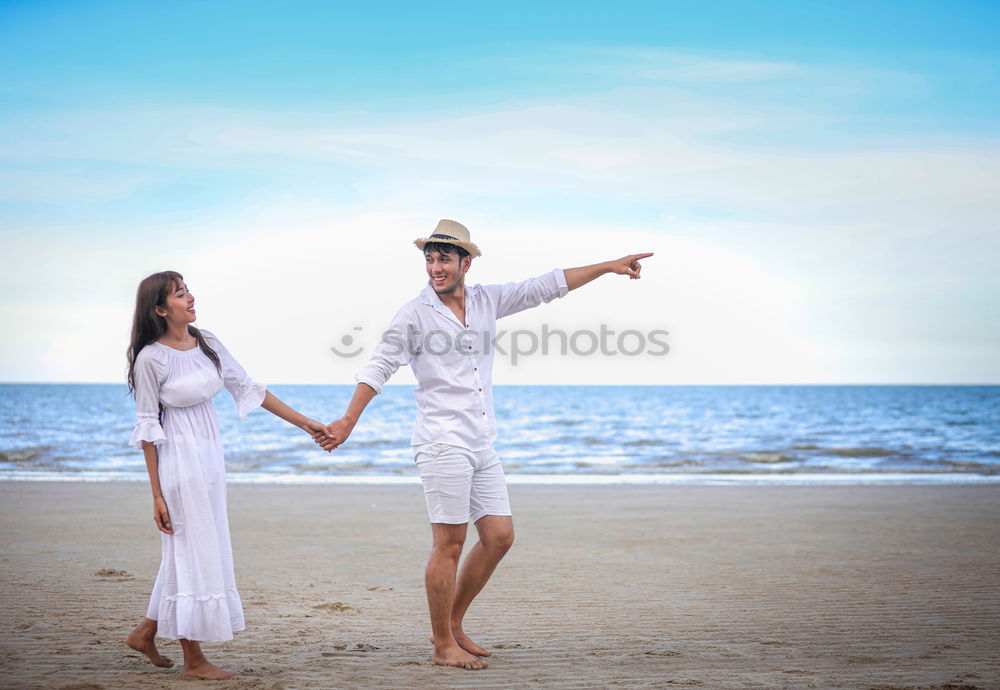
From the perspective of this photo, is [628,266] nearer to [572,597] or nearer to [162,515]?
[572,597]

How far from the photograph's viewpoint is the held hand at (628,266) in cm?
472

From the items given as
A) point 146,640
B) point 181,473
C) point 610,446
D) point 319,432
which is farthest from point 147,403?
point 610,446

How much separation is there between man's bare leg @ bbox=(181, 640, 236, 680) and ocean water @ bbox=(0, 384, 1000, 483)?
35.0 feet

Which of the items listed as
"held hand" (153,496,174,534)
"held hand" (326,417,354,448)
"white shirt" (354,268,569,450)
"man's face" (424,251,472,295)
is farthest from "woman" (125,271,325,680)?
"man's face" (424,251,472,295)

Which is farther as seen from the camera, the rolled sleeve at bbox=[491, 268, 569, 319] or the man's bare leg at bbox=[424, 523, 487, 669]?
the rolled sleeve at bbox=[491, 268, 569, 319]

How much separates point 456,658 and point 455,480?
0.87 metres

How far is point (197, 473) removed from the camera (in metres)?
3.87

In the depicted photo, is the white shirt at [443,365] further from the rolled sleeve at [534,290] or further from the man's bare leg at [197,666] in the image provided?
the man's bare leg at [197,666]

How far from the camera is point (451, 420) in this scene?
416 cm

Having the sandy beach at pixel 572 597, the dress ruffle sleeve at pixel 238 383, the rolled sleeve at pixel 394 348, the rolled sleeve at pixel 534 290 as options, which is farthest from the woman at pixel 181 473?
the rolled sleeve at pixel 534 290

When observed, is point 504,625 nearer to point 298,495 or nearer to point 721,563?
point 721,563

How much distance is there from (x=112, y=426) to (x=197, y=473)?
32010mm

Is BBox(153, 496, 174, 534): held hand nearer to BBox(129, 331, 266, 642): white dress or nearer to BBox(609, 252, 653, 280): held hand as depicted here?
BBox(129, 331, 266, 642): white dress

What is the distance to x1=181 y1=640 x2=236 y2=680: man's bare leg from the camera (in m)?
3.90
